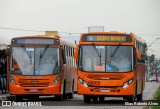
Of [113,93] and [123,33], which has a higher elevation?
[123,33]

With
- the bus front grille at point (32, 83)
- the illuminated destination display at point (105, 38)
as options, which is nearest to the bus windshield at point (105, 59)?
the illuminated destination display at point (105, 38)

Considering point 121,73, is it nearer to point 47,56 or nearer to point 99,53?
point 99,53

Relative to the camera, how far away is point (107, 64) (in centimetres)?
2708

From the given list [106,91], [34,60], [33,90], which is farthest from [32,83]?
[106,91]

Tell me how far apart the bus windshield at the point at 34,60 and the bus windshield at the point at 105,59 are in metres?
2.66

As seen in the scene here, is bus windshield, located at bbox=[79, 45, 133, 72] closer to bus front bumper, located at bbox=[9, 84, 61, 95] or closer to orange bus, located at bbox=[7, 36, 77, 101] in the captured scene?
orange bus, located at bbox=[7, 36, 77, 101]

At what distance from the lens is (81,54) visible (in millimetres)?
27078

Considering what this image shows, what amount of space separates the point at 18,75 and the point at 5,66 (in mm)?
3458

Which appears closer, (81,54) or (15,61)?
(81,54)

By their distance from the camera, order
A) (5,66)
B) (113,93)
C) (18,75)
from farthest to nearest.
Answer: (5,66) → (18,75) → (113,93)

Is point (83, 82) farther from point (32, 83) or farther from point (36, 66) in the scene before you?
point (36, 66)

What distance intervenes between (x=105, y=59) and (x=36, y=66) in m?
3.71

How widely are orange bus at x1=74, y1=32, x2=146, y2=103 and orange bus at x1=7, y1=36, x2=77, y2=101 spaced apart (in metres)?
2.32

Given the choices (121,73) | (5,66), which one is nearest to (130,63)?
(121,73)
